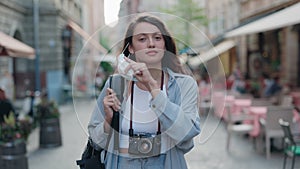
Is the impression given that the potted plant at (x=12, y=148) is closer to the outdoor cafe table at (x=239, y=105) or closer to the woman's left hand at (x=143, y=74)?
the woman's left hand at (x=143, y=74)

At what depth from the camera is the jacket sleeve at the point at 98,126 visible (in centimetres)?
221

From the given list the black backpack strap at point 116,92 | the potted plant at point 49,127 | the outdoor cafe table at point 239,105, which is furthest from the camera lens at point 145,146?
the outdoor cafe table at point 239,105

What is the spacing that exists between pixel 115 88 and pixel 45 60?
71.0 ft

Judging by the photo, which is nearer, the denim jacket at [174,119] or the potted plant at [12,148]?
the denim jacket at [174,119]

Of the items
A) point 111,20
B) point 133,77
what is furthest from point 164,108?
point 111,20

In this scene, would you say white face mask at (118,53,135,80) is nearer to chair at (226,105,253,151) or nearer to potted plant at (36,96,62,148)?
chair at (226,105,253,151)

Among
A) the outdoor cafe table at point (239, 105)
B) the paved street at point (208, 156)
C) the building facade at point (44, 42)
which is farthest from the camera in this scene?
the building facade at point (44, 42)

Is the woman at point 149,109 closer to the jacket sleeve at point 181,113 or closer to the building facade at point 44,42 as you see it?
the jacket sleeve at point 181,113

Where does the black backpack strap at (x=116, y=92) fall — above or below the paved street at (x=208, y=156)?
above

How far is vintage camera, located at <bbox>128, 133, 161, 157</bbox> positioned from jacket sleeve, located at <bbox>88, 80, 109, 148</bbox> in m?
0.16

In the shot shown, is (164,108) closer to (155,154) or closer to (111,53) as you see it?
(155,154)

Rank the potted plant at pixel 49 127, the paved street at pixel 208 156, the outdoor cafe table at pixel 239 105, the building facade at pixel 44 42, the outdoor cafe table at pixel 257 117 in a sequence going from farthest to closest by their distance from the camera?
the building facade at pixel 44 42, the outdoor cafe table at pixel 239 105, the potted plant at pixel 49 127, the outdoor cafe table at pixel 257 117, the paved street at pixel 208 156

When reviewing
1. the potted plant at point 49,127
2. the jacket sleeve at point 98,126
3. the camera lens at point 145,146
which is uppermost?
the jacket sleeve at point 98,126

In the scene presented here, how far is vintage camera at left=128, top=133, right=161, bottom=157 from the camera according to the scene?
2.10 meters
